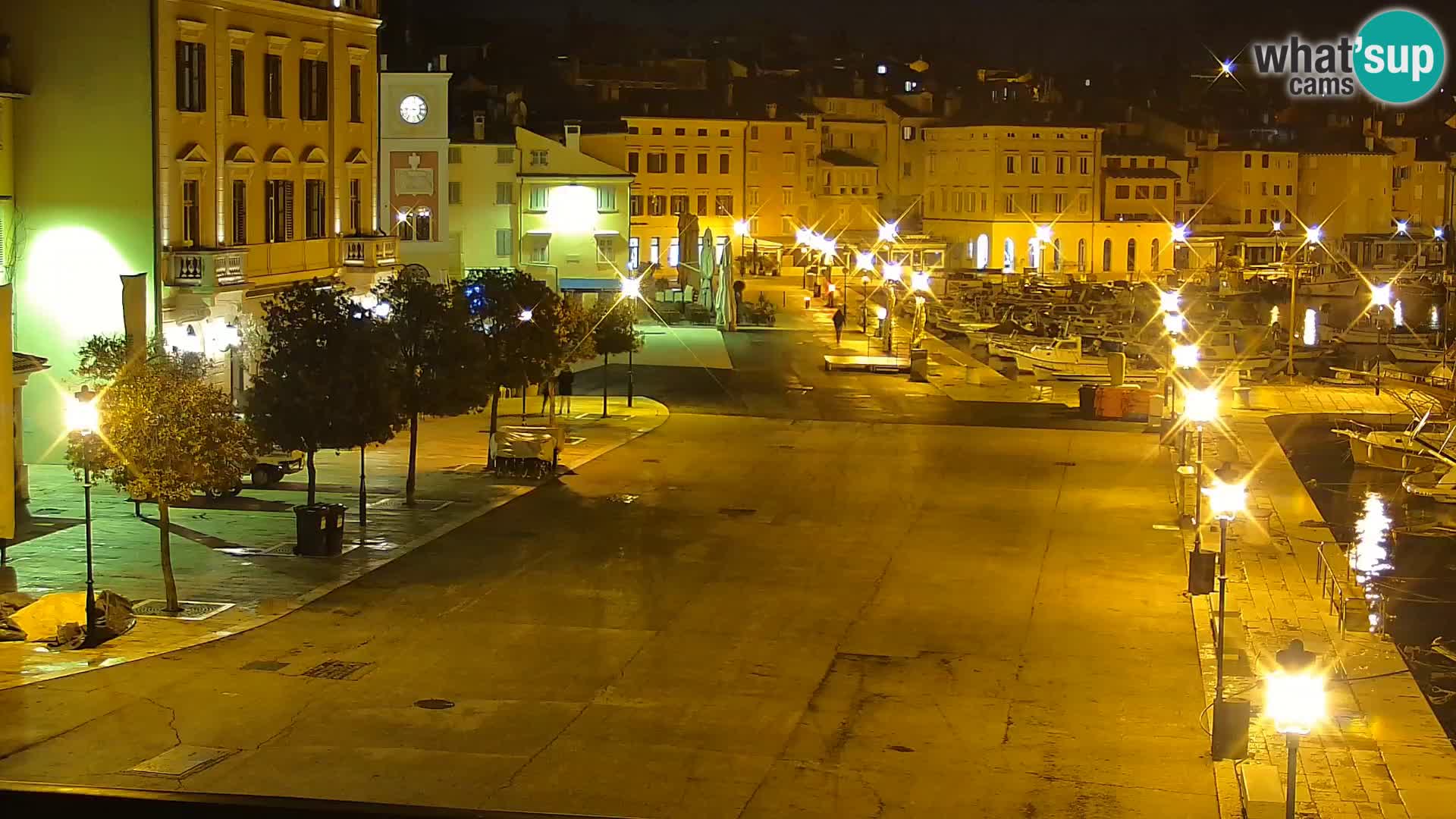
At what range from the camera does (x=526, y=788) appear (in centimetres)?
1678

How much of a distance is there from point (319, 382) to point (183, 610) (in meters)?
5.29

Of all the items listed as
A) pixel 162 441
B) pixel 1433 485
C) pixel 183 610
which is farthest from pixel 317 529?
pixel 1433 485

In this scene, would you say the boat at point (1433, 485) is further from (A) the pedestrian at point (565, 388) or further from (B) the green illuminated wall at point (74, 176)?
(B) the green illuminated wall at point (74, 176)

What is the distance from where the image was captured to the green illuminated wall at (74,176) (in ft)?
117

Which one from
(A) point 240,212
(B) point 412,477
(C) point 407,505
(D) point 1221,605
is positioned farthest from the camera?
(A) point 240,212

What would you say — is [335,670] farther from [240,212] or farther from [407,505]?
[240,212]

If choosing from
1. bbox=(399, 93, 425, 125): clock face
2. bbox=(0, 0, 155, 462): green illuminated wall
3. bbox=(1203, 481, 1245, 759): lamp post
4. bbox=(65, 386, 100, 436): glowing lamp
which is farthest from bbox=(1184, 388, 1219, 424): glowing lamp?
bbox=(399, 93, 425, 125): clock face

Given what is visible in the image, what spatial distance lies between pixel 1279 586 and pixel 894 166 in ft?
321

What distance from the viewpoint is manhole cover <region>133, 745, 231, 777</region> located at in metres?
17.1

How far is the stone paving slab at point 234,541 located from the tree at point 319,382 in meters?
1.52

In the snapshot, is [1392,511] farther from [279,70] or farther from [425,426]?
[279,70]

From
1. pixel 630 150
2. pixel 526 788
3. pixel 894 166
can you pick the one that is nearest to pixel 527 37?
pixel 894 166

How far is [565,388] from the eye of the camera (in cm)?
4809

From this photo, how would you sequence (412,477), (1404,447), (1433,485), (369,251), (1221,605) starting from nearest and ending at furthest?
(1221,605)
(412,477)
(1433,485)
(1404,447)
(369,251)
